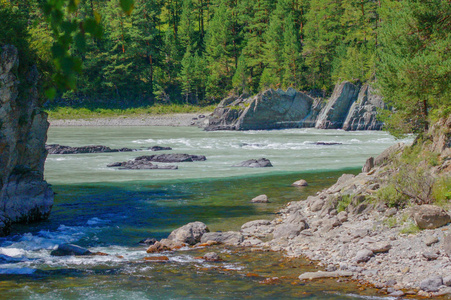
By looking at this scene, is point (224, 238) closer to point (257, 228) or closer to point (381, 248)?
point (257, 228)

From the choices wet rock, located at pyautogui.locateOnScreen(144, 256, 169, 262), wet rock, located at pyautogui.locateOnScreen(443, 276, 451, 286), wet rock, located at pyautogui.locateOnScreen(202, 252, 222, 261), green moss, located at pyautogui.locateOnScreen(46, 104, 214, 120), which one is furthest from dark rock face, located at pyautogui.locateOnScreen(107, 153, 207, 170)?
green moss, located at pyautogui.locateOnScreen(46, 104, 214, 120)

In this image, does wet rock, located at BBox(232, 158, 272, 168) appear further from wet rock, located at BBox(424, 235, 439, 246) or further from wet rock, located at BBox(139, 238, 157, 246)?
wet rock, located at BBox(424, 235, 439, 246)

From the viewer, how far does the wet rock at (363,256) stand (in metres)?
10.4

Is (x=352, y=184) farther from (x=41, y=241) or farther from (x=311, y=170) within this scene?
(x=311, y=170)

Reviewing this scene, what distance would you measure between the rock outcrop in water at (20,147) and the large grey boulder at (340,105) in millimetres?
48233

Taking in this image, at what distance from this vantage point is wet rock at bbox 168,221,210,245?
1311 cm

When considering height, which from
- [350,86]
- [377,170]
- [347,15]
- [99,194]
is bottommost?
[99,194]

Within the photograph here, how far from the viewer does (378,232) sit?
11766mm

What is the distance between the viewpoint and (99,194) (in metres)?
20.6

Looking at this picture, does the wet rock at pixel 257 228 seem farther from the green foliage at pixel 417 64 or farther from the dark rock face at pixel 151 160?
the dark rock face at pixel 151 160

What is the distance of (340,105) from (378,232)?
50277 millimetres

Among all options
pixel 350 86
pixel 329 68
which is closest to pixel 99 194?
pixel 350 86

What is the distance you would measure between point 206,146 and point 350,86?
86.7ft

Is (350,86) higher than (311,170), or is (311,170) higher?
(350,86)
